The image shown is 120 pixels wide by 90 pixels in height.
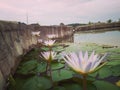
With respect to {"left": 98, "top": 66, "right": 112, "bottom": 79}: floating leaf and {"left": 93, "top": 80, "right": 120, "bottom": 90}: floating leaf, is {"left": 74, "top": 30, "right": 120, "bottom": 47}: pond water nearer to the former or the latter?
{"left": 98, "top": 66, "right": 112, "bottom": 79}: floating leaf

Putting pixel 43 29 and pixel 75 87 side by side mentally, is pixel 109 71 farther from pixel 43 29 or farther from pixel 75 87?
pixel 43 29


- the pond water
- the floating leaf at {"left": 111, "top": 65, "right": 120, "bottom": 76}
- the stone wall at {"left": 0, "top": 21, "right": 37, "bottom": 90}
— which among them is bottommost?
the pond water

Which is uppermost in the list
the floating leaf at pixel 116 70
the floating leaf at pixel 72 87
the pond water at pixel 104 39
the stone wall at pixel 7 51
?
the stone wall at pixel 7 51

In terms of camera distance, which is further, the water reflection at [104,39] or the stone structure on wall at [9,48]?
the water reflection at [104,39]

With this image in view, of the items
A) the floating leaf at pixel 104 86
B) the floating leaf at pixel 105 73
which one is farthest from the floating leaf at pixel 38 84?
the floating leaf at pixel 105 73

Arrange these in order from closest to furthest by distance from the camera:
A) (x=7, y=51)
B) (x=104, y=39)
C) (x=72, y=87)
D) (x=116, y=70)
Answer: (x=72, y=87), (x=7, y=51), (x=116, y=70), (x=104, y=39)

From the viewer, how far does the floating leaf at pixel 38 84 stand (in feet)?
5.24

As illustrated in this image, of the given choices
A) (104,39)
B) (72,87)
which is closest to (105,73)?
(72,87)

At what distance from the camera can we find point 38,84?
167 centimetres

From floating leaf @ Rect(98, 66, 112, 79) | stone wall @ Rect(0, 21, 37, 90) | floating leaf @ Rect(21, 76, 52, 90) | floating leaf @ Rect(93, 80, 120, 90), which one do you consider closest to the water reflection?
floating leaf @ Rect(98, 66, 112, 79)

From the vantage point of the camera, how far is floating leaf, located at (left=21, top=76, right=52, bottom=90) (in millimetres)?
1597

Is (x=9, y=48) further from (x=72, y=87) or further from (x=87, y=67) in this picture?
(x=87, y=67)

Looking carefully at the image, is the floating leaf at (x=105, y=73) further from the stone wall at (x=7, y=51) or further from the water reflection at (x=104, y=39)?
the water reflection at (x=104, y=39)

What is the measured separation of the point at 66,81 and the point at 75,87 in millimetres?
220
